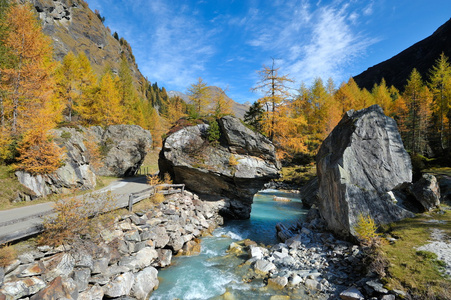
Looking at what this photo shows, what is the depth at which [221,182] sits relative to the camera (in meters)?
20.6

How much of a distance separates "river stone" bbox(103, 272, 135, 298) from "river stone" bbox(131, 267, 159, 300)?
227 millimetres

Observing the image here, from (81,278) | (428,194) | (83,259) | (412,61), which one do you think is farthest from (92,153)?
(412,61)

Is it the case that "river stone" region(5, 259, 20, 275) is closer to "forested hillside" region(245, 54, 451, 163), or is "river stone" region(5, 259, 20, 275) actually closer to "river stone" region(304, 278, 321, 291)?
"river stone" region(304, 278, 321, 291)

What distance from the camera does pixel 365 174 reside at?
1221cm

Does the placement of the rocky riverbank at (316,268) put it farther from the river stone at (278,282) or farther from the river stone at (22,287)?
the river stone at (22,287)

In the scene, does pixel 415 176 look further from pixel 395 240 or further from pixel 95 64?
pixel 95 64

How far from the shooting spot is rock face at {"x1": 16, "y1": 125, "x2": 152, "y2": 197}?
46.3ft

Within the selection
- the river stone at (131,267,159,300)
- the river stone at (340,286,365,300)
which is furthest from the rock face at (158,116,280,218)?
the river stone at (340,286,365,300)

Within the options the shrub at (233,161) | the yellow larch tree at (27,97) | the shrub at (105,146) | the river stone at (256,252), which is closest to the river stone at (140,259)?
the river stone at (256,252)

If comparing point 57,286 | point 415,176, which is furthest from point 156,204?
point 415,176

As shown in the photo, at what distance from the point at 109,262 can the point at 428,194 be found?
18.3 meters

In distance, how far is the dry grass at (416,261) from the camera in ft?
21.3

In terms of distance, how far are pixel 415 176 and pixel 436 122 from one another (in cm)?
2265

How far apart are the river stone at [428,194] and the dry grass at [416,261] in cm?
99
